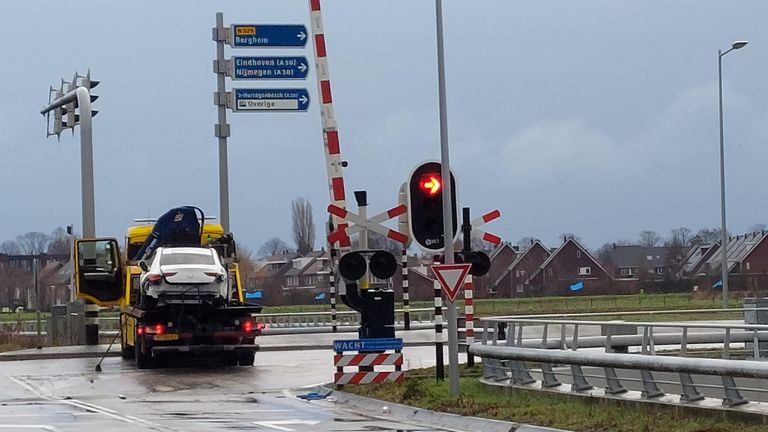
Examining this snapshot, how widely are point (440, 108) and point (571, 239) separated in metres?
100

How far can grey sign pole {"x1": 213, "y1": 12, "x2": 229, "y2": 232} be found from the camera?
38156mm

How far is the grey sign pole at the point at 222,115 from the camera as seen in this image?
38156 millimetres

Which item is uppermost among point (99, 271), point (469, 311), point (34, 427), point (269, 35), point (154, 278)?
point (269, 35)

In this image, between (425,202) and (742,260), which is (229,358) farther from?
(742,260)

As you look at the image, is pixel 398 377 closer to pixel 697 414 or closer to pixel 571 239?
pixel 697 414

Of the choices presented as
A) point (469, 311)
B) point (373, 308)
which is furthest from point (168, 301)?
point (469, 311)

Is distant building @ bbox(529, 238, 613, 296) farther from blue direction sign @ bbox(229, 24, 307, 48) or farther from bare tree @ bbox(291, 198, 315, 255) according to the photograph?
blue direction sign @ bbox(229, 24, 307, 48)

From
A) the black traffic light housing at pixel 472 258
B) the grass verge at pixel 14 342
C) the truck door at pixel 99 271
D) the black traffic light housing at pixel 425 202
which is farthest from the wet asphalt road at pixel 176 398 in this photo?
the grass verge at pixel 14 342

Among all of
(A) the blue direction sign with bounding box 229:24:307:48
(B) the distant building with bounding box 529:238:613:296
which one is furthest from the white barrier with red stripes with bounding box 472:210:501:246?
(B) the distant building with bounding box 529:238:613:296

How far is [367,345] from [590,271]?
100 m

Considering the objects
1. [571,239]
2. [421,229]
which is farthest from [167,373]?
[571,239]

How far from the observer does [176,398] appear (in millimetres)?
21438

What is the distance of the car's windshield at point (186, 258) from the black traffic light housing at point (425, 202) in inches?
390

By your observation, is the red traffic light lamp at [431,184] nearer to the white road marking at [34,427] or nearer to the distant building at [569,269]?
the white road marking at [34,427]
